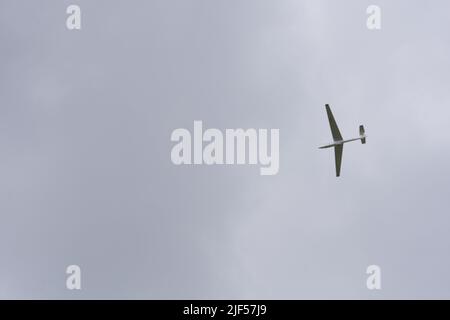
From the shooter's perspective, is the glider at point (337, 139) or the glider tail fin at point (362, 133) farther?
the glider tail fin at point (362, 133)

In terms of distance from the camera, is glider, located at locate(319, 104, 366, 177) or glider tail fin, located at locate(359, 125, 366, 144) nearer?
glider, located at locate(319, 104, 366, 177)

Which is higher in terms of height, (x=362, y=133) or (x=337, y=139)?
(x=362, y=133)

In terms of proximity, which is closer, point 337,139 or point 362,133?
point 362,133
